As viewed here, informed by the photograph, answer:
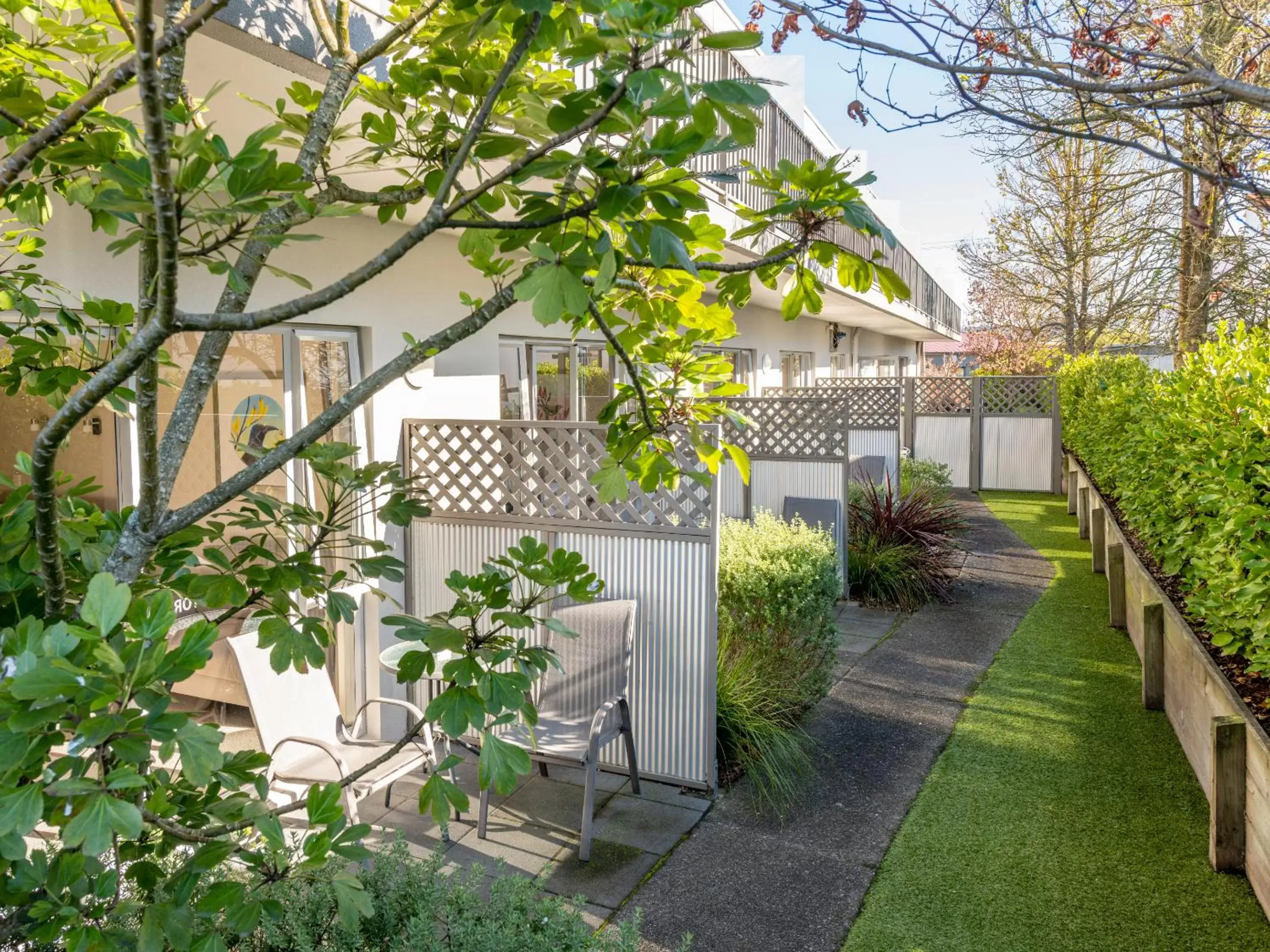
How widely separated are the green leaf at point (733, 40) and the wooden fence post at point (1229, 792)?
381 centimetres

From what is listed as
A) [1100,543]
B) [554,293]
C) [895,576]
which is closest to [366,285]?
[554,293]

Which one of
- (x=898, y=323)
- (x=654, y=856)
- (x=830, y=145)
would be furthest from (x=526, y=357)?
(x=898, y=323)

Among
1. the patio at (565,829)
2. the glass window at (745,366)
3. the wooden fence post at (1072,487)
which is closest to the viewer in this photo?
the patio at (565,829)

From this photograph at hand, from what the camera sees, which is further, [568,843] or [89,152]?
[568,843]

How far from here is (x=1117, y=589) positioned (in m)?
7.56

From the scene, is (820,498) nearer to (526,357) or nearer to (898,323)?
(526,357)

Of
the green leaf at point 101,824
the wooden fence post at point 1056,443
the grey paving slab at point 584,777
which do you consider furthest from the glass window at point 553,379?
the wooden fence post at point 1056,443

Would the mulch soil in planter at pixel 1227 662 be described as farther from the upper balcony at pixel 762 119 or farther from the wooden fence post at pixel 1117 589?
the upper balcony at pixel 762 119

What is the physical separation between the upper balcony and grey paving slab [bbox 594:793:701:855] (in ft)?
8.48

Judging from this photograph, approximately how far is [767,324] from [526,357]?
6.21m

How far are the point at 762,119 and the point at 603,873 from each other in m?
4.06

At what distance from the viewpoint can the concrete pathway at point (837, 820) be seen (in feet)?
11.6

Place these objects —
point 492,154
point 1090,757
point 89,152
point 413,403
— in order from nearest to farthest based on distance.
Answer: point 89,152, point 492,154, point 1090,757, point 413,403

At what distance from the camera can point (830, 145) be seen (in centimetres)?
1310
